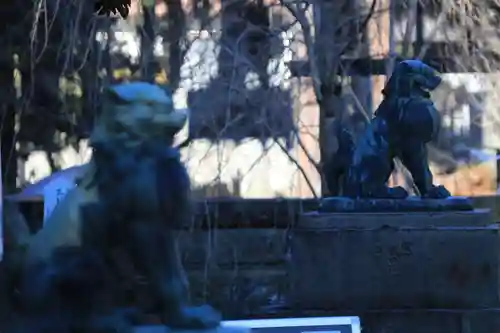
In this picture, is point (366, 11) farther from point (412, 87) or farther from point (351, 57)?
point (412, 87)

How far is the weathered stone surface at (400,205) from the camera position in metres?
6.24

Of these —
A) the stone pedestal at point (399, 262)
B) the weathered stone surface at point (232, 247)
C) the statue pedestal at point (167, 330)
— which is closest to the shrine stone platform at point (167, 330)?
the statue pedestal at point (167, 330)

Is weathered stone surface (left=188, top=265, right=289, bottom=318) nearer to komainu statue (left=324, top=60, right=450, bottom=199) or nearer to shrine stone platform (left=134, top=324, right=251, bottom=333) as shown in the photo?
komainu statue (left=324, top=60, right=450, bottom=199)

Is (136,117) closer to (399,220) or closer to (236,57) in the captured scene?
(399,220)

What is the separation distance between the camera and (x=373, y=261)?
241 inches

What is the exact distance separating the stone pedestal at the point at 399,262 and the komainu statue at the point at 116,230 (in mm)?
3337

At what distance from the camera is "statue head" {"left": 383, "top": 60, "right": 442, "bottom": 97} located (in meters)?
6.34

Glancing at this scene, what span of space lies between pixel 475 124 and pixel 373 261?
25.0 feet

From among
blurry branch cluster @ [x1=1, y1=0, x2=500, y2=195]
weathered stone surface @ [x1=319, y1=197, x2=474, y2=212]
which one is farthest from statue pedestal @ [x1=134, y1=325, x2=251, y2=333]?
blurry branch cluster @ [x1=1, y1=0, x2=500, y2=195]

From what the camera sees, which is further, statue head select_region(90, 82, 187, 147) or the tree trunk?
the tree trunk

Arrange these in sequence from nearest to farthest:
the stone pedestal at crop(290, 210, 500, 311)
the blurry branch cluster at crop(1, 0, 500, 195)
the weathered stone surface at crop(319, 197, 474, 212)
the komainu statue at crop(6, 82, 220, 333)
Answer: the komainu statue at crop(6, 82, 220, 333) → the stone pedestal at crop(290, 210, 500, 311) → the weathered stone surface at crop(319, 197, 474, 212) → the blurry branch cluster at crop(1, 0, 500, 195)

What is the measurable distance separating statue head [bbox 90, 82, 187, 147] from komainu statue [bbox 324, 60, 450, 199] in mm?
3609

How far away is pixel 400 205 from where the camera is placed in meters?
6.29

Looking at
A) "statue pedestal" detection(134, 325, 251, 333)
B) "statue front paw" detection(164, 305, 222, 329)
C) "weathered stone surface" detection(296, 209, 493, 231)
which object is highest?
"weathered stone surface" detection(296, 209, 493, 231)
